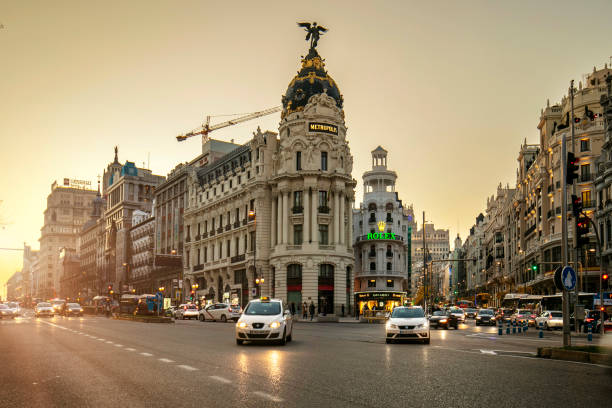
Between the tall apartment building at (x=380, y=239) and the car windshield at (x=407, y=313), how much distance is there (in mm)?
81567

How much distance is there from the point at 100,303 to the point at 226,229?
2580 centimetres

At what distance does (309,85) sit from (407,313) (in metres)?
50.9

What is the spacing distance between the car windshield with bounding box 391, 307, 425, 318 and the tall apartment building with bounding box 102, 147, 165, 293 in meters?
111

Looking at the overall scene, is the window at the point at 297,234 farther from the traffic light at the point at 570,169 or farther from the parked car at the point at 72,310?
the traffic light at the point at 570,169

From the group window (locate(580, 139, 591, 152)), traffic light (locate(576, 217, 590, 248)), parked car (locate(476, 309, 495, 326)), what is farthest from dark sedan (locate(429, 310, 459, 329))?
window (locate(580, 139, 591, 152))

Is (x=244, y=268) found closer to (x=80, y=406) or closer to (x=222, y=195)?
(x=222, y=195)

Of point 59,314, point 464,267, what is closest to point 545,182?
point 59,314

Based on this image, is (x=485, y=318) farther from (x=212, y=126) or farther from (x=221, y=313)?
(x=212, y=126)

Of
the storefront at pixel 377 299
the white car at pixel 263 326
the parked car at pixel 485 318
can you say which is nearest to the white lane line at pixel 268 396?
the white car at pixel 263 326

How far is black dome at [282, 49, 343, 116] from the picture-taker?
70.4 metres

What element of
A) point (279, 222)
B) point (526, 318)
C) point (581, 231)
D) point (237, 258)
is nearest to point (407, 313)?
point (581, 231)

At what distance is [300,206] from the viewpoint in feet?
226

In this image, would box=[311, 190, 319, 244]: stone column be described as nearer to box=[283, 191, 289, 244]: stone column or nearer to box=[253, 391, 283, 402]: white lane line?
box=[283, 191, 289, 244]: stone column

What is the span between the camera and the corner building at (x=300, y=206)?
67375 mm
